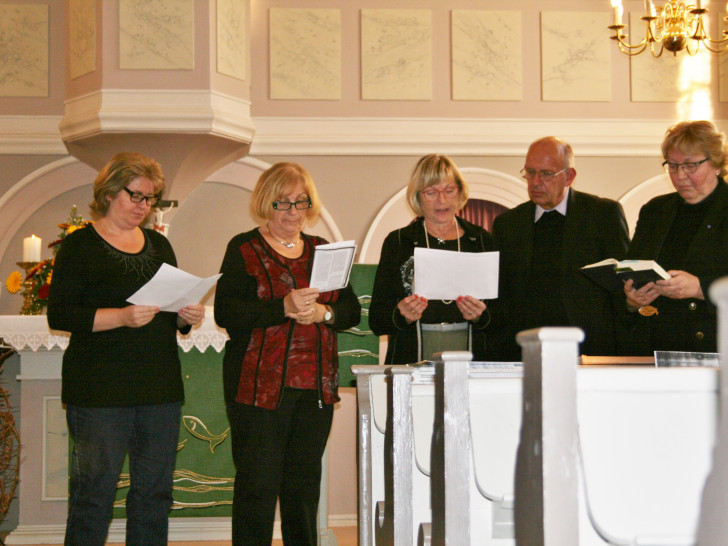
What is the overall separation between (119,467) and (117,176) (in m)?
0.97

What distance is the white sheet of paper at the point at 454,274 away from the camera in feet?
9.51

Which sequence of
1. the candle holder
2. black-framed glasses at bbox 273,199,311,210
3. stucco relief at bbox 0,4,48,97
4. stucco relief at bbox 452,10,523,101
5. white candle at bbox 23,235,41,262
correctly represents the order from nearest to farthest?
black-framed glasses at bbox 273,199,311,210
the candle holder
white candle at bbox 23,235,41,262
stucco relief at bbox 0,4,48,97
stucco relief at bbox 452,10,523,101

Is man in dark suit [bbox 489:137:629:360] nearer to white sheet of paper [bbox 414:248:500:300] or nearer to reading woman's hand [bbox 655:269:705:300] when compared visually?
white sheet of paper [bbox 414:248:500:300]

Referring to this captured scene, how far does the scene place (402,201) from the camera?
19.4 feet

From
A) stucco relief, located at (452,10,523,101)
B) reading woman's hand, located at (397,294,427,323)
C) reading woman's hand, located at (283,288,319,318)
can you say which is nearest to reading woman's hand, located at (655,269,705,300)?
reading woman's hand, located at (397,294,427,323)

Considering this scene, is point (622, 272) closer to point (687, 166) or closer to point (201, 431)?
point (687, 166)

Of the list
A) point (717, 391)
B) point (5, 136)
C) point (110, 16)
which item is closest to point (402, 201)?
point (110, 16)

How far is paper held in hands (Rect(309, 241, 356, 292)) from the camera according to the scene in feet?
9.34

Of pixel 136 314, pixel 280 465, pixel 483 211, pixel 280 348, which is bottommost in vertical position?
pixel 280 465

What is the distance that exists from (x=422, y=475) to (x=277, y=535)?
8.94 ft

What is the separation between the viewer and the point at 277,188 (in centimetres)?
309

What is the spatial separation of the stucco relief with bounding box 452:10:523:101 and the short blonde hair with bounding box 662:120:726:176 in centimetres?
320

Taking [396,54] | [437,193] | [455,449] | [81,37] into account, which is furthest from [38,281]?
[455,449]

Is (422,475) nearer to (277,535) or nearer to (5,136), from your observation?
(277,535)
